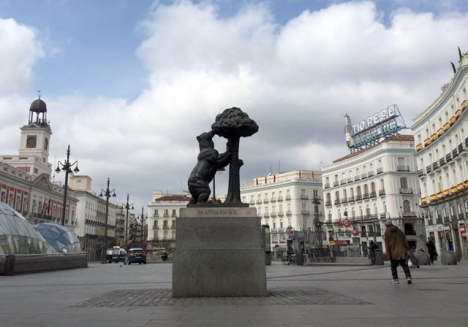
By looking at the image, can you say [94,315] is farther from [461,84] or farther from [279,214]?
[279,214]

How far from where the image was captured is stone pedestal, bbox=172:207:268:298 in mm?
8312

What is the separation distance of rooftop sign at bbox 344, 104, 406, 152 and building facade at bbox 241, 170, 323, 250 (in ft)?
42.9

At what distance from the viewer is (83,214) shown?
88.5 meters

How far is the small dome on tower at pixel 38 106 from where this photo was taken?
8106 cm

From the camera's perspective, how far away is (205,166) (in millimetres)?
9680

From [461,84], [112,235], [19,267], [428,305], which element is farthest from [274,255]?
[112,235]

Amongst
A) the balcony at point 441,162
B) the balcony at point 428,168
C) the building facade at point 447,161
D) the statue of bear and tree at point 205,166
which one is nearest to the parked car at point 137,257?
the building facade at point 447,161

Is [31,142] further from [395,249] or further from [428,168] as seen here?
[395,249]

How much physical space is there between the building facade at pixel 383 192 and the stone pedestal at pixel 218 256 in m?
48.1

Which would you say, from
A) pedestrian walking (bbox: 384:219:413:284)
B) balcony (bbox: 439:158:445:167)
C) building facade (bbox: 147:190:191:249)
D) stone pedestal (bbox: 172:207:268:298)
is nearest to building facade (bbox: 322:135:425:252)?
balcony (bbox: 439:158:445:167)

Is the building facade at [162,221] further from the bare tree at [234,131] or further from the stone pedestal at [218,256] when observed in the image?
the stone pedestal at [218,256]

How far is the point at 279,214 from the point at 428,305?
75397 millimetres

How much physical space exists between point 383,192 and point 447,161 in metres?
20.1

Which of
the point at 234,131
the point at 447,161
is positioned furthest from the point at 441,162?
the point at 234,131
